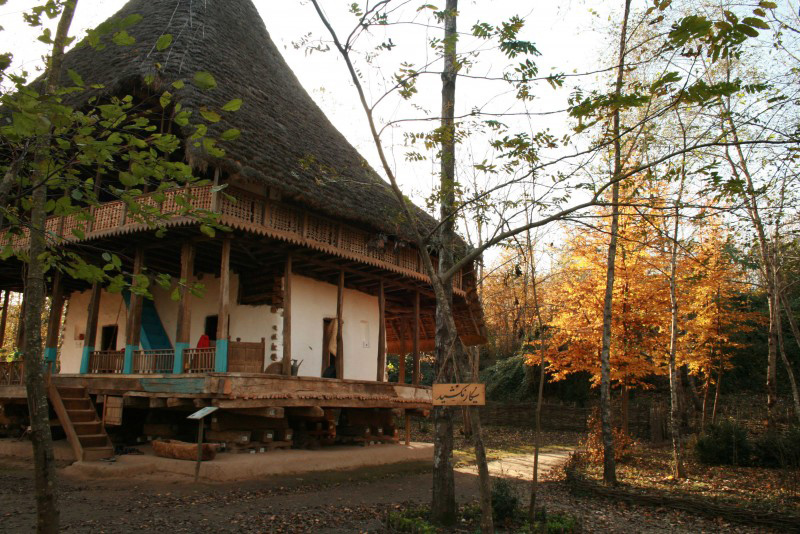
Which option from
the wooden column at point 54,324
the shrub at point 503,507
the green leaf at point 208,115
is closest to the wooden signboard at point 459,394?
the shrub at point 503,507

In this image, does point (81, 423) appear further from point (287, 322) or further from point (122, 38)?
point (122, 38)

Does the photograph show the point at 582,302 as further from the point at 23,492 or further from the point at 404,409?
the point at 23,492

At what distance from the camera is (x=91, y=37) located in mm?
4062

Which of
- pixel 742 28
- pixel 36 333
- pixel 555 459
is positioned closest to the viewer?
pixel 742 28

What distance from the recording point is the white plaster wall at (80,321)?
17141 mm

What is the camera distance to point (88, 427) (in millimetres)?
11625

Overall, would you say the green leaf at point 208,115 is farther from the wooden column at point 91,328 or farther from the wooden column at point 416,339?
the wooden column at point 416,339

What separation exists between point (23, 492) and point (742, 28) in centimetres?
1152

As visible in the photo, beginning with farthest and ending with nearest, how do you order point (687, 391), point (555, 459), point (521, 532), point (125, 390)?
1. point (687, 391)
2. point (555, 459)
3. point (125, 390)
4. point (521, 532)

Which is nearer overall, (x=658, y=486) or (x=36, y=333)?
(x=36, y=333)

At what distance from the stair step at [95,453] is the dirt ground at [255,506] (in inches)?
33.3

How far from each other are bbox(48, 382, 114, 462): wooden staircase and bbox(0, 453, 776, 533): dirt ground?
3.08ft

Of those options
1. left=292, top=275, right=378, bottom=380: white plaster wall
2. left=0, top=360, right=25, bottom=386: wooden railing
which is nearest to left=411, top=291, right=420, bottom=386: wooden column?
left=292, top=275, right=378, bottom=380: white plaster wall

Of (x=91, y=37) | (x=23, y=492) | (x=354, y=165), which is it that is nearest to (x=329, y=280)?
(x=354, y=165)
